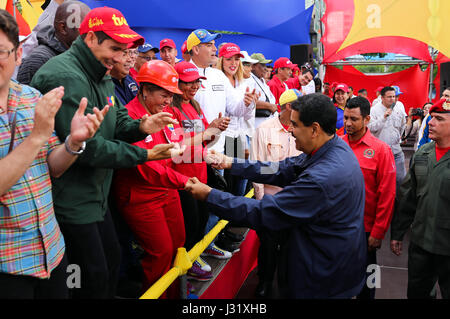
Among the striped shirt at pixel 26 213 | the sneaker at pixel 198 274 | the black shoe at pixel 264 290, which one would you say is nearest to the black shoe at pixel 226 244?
the black shoe at pixel 264 290

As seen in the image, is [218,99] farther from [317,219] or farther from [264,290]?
[317,219]

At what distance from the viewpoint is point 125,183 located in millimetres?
2658

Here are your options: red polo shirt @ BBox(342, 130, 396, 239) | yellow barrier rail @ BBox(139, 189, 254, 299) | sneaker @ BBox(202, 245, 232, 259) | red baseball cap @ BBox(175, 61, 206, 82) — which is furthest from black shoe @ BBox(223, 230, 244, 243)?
red baseball cap @ BBox(175, 61, 206, 82)

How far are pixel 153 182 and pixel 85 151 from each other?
2.56 ft

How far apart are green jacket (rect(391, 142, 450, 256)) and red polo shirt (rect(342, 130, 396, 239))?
15cm

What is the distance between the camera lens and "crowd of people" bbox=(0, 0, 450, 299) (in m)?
1.56

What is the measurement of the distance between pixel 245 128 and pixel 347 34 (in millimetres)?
9089

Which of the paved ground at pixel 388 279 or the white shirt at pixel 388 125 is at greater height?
the white shirt at pixel 388 125

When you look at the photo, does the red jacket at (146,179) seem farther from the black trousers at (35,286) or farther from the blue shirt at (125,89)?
the black trousers at (35,286)

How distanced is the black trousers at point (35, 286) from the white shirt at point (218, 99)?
2342 millimetres

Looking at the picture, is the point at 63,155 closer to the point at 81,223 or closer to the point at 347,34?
the point at 81,223

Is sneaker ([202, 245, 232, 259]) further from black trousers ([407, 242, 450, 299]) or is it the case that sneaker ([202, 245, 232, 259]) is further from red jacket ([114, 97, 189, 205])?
black trousers ([407, 242, 450, 299])

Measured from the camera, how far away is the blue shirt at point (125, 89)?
3.14 m

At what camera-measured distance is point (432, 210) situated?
2.97m
